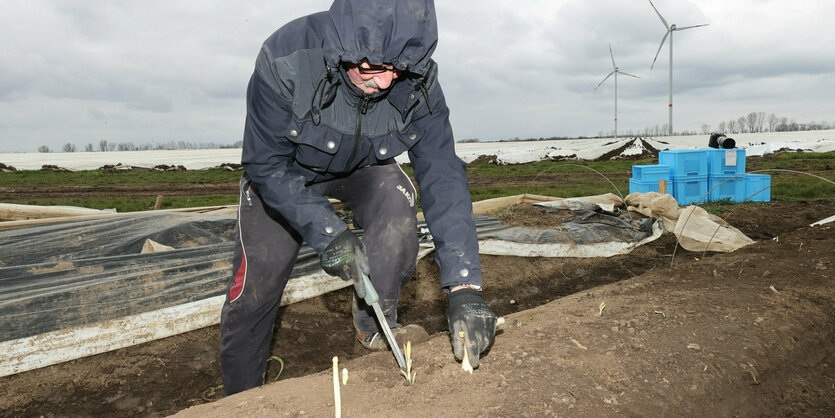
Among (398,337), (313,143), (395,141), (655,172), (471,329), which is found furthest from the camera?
(655,172)

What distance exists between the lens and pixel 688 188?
8.14 meters

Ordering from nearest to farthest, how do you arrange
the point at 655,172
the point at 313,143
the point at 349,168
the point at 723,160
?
the point at 313,143, the point at 349,168, the point at 655,172, the point at 723,160

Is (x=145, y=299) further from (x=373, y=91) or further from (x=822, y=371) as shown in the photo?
(x=822, y=371)

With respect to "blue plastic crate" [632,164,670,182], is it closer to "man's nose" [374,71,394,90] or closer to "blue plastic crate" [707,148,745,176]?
"blue plastic crate" [707,148,745,176]

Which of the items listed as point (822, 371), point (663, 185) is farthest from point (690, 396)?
point (663, 185)

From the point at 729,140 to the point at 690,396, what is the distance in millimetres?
7764

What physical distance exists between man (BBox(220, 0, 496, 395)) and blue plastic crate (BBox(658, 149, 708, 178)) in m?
6.75

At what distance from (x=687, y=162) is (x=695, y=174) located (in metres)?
0.26

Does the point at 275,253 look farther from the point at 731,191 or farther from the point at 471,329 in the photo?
the point at 731,191

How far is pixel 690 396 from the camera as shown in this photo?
1949 mm

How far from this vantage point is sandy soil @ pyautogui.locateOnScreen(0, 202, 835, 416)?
5.75 feet

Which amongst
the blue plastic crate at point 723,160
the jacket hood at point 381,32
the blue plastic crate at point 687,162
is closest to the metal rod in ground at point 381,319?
the jacket hood at point 381,32

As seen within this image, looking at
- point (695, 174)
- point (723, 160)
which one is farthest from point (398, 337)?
point (723, 160)

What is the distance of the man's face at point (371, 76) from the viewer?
5.97ft
